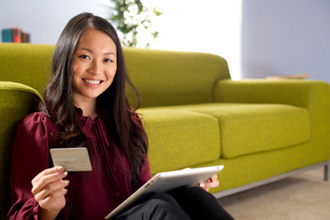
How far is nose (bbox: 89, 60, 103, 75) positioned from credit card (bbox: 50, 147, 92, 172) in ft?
1.15

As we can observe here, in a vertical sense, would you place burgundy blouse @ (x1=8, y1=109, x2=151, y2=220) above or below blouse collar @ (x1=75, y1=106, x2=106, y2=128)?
below

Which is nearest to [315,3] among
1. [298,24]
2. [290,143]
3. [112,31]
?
[298,24]

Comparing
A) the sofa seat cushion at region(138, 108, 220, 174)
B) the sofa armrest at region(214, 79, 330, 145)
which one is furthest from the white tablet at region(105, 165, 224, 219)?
the sofa armrest at region(214, 79, 330, 145)

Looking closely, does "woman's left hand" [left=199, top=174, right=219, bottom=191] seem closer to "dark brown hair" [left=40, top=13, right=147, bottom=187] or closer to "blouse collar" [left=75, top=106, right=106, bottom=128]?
"dark brown hair" [left=40, top=13, right=147, bottom=187]

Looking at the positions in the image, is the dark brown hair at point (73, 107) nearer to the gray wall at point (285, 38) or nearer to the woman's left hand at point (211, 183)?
the woman's left hand at point (211, 183)

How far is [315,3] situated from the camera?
371cm

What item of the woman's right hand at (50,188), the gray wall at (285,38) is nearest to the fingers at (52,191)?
the woman's right hand at (50,188)

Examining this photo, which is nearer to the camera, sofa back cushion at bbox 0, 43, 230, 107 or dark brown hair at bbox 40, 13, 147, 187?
dark brown hair at bbox 40, 13, 147, 187

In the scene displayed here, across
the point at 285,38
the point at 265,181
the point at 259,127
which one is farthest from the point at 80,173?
the point at 285,38

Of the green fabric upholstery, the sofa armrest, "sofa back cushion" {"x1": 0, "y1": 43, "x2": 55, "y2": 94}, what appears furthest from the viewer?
the sofa armrest

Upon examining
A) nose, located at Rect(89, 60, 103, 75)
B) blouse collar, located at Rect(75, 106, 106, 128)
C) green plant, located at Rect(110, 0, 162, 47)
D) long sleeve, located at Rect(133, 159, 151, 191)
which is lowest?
long sleeve, located at Rect(133, 159, 151, 191)

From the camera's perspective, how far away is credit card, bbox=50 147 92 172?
70 centimetres

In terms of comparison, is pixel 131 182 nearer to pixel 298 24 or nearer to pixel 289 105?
pixel 289 105

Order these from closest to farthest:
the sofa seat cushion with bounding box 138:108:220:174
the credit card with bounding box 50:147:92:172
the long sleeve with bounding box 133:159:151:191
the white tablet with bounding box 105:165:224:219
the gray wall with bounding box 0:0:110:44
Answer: the credit card with bounding box 50:147:92:172 → the white tablet with bounding box 105:165:224:219 → the long sleeve with bounding box 133:159:151:191 → the sofa seat cushion with bounding box 138:108:220:174 → the gray wall with bounding box 0:0:110:44
